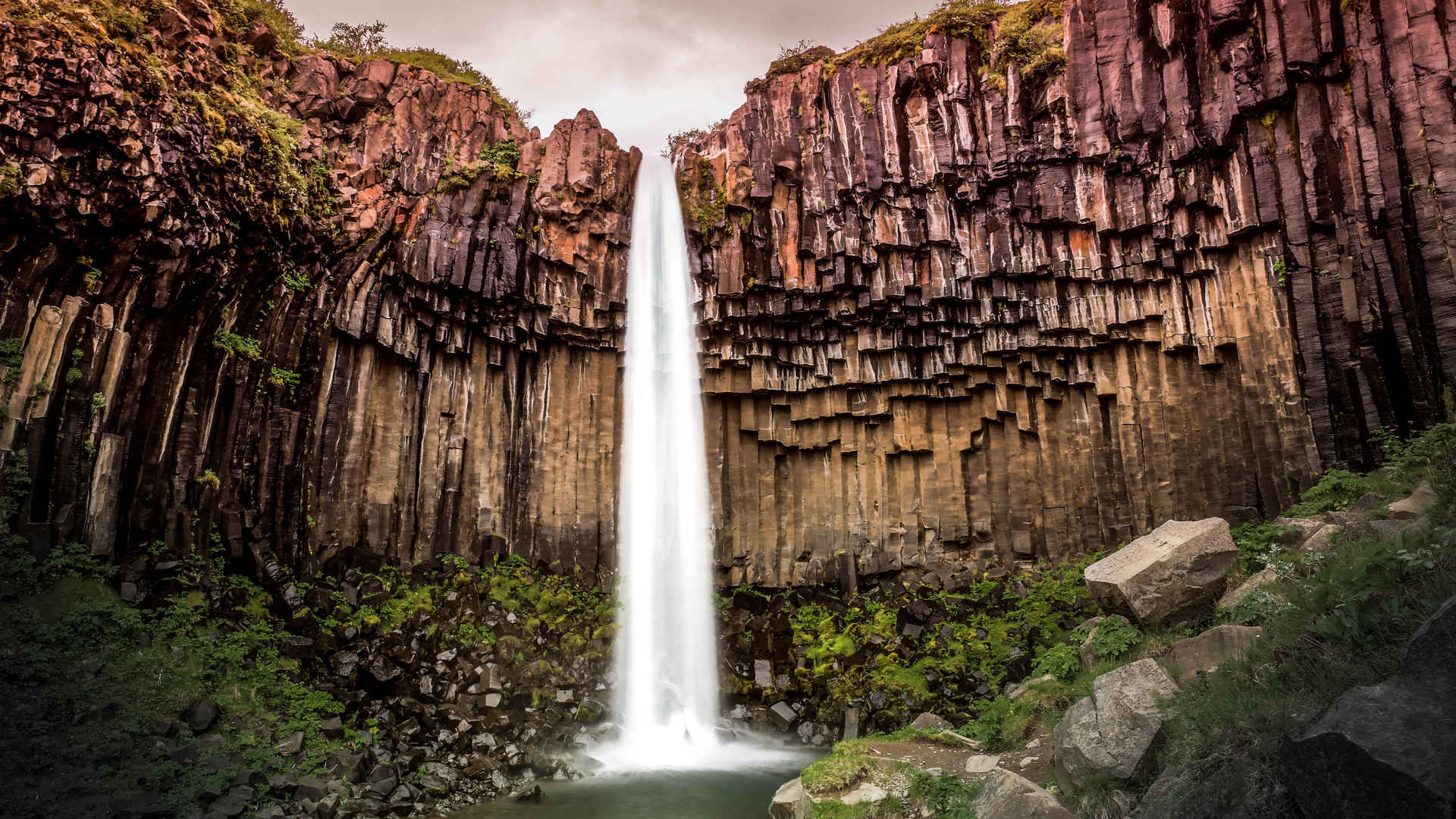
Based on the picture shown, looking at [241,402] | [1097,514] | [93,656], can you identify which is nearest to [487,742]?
[93,656]

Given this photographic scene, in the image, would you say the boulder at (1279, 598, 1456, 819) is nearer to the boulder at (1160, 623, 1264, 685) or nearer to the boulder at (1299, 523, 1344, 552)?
the boulder at (1160, 623, 1264, 685)

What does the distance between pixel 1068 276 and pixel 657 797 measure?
12.8 meters

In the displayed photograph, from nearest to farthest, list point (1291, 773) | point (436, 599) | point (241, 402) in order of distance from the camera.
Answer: point (1291, 773), point (241, 402), point (436, 599)

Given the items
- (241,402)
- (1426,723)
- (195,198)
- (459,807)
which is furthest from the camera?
(241,402)

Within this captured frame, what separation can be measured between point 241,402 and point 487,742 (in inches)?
283

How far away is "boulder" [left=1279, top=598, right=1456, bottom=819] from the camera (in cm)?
350

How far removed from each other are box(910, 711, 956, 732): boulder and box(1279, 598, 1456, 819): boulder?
7767mm

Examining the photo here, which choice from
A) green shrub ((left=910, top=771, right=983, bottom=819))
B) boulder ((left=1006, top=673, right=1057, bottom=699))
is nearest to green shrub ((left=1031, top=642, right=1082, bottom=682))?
boulder ((left=1006, top=673, right=1057, bottom=699))

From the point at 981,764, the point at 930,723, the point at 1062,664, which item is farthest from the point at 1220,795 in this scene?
the point at 930,723

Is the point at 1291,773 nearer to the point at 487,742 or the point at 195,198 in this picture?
the point at 487,742

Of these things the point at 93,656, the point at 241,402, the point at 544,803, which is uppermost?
the point at 241,402

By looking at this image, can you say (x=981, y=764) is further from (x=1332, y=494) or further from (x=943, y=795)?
(x=1332, y=494)

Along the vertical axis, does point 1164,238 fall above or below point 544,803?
above

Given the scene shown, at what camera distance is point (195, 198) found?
38.8 ft
